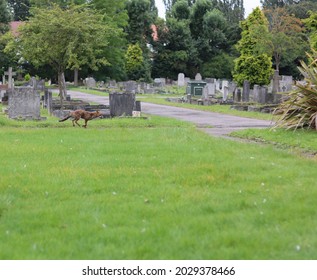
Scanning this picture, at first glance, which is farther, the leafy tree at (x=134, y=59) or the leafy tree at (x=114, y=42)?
the leafy tree at (x=134, y=59)

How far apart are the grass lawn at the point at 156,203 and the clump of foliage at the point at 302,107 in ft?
13.1

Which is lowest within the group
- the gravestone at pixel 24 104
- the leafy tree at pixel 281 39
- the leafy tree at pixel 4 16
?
the gravestone at pixel 24 104

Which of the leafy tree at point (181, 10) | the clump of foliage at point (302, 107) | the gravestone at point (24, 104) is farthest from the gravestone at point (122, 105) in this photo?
the leafy tree at point (181, 10)

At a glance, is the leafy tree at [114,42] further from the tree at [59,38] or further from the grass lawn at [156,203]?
the grass lawn at [156,203]

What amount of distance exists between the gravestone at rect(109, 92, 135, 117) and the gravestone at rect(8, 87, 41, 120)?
9.48 feet

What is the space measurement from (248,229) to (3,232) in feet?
8.21

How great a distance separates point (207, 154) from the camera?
1037cm

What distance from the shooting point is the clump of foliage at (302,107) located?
48.9 ft

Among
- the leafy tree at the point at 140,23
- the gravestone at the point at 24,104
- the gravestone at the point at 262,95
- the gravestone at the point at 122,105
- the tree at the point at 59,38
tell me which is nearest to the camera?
the gravestone at the point at 24,104

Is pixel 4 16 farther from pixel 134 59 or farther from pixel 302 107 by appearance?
pixel 302 107

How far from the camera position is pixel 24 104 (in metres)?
20.1

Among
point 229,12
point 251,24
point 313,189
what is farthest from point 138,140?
point 229,12

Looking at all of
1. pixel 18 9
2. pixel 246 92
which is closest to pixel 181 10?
pixel 18 9

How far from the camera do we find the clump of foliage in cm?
1490
